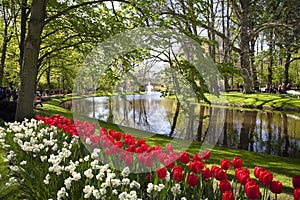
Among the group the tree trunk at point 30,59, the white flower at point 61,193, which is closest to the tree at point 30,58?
the tree trunk at point 30,59

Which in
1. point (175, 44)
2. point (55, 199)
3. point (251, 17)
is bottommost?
point (55, 199)

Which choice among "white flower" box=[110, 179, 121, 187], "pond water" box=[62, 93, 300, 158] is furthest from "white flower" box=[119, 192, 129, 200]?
"pond water" box=[62, 93, 300, 158]

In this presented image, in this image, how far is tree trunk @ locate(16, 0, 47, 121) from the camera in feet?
32.9

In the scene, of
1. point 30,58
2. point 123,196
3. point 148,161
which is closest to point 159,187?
point 123,196

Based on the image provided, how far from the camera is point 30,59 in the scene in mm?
10047

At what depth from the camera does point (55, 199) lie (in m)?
2.89

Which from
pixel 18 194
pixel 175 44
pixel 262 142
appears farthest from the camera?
pixel 262 142

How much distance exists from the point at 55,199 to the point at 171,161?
48.4 inches

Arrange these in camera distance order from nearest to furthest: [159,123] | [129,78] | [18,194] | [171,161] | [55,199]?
1. [55,199]
2. [171,161]
3. [18,194]
4. [129,78]
5. [159,123]

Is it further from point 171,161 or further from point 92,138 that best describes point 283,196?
point 92,138

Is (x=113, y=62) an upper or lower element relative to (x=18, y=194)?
upper

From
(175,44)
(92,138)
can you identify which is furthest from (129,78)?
(92,138)

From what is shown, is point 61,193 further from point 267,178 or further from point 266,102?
point 266,102

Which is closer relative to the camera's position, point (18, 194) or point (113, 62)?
point (18, 194)
